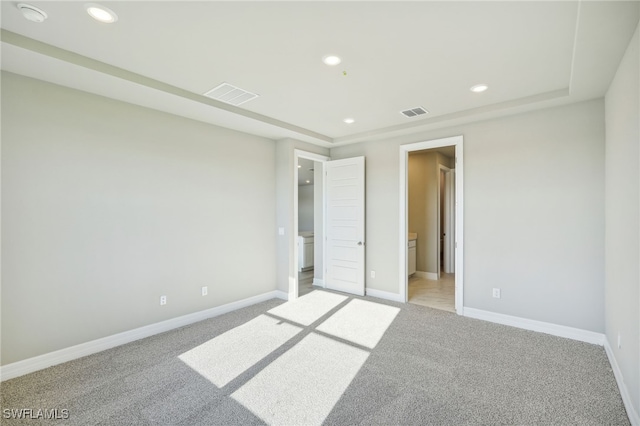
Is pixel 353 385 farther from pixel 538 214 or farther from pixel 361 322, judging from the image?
pixel 538 214

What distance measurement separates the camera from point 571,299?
3.24m

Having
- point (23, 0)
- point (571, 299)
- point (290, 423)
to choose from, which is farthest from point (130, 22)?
point (571, 299)

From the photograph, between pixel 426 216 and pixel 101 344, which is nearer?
pixel 101 344

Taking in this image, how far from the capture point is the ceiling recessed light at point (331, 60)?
2.40 metres

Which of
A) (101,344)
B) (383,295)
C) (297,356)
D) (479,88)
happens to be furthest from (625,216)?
(101,344)

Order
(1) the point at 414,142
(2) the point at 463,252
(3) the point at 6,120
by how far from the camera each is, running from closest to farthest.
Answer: (3) the point at 6,120, (2) the point at 463,252, (1) the point at 414,142

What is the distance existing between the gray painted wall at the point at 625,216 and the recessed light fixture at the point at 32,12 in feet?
12.6

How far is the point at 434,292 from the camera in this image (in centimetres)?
512

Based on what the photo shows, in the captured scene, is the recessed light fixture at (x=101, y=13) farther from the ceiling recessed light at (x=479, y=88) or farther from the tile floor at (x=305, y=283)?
the tile floor at (x=305, y=283)

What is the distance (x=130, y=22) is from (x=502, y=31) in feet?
8.52

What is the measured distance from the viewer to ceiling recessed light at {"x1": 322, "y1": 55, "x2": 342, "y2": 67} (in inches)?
94.6

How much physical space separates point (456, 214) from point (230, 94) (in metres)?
3.33

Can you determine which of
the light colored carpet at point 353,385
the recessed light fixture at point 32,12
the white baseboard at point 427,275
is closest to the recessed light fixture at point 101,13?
the recessed light fixture at point 32,12

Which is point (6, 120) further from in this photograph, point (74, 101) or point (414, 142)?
point (414, 142)
